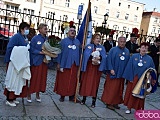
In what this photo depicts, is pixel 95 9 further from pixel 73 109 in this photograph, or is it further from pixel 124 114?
pixel 73 109

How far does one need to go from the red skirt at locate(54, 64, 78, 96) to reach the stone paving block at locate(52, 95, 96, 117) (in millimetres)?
264

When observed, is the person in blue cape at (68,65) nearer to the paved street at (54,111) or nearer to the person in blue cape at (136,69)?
the paved street at (54,111)

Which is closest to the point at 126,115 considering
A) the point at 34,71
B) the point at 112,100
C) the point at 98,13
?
the point at 112,100

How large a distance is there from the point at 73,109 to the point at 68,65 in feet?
3.59

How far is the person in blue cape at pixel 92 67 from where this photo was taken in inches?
246

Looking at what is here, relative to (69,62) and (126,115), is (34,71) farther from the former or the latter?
(126,115)

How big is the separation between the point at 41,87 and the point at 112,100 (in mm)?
1813

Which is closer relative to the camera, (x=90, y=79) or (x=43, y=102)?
(x=43, y=102)

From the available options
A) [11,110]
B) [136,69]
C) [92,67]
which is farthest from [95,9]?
[11,110]

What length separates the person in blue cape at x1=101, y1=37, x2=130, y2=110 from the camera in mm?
6207

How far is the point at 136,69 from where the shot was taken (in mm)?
5992

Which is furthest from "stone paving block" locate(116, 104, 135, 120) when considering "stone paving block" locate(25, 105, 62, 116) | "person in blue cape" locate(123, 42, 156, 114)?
"stone paving block" locate(25, 105, 62, 116)

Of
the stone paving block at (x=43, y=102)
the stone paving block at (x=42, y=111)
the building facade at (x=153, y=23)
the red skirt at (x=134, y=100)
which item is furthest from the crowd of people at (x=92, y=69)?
the building facade at (x=153, y=23)

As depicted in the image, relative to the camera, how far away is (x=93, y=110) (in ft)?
20.0
